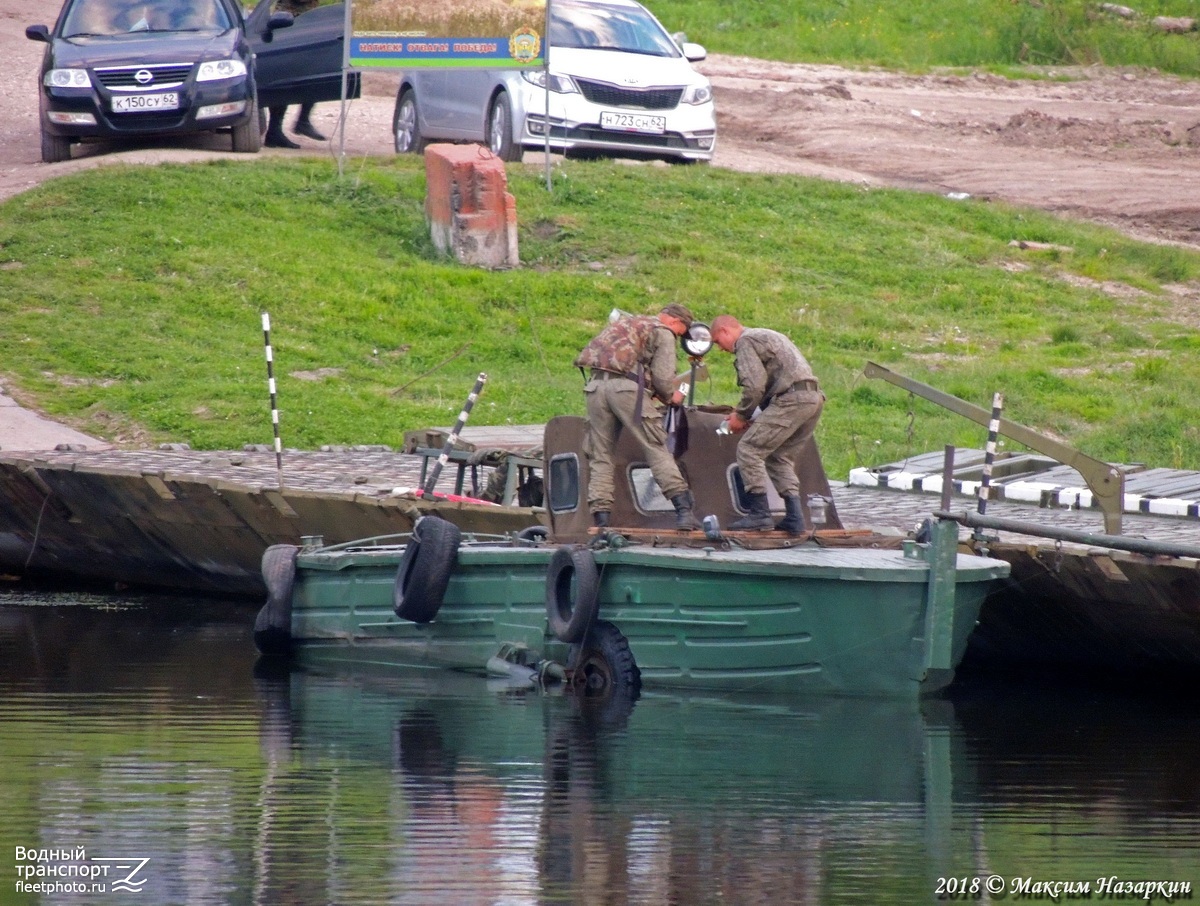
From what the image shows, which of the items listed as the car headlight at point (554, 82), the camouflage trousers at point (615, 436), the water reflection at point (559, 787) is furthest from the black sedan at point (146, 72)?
the camouflage trousers at point (615, 436)

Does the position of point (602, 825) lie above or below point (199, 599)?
above

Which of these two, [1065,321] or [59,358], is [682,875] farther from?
[1065,321]

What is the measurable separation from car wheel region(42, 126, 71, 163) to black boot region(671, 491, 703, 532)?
14.0m

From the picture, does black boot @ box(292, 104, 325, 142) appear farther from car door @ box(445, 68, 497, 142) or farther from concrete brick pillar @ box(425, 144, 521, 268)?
concrete brick pillar @ box(425, 144, 521, 268)

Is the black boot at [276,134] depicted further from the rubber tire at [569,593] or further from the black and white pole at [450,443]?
the rubber tire at [569,593]

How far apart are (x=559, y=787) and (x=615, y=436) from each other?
3.18 m

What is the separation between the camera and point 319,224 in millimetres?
23234

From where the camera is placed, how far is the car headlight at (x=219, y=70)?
907 inches

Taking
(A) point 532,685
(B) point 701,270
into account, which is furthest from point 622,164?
(A) point 532,685

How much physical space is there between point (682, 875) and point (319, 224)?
1569 centimetres

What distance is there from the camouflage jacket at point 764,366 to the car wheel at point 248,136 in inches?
516

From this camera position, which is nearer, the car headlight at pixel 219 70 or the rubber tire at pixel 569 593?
the rubber tire at pixel 569 593

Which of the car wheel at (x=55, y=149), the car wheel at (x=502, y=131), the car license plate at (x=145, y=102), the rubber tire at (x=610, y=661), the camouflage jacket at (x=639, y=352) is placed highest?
the camouflage jacket at (x=639, y=352)

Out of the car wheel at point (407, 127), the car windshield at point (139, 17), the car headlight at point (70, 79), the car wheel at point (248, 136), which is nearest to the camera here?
the car headlight at point (70, 79)
